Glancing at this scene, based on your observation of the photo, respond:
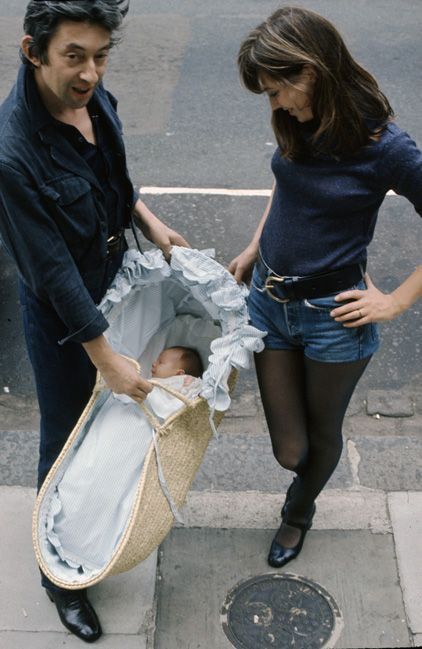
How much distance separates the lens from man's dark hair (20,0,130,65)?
237cm

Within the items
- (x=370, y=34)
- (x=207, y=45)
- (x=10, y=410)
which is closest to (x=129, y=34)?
(x=207, y=45)

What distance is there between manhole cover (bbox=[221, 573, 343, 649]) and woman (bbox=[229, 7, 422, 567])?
0.48 metres

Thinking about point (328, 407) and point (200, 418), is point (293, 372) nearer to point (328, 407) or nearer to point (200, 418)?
point (328, 407)

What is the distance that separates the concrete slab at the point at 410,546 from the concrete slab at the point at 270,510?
5cm

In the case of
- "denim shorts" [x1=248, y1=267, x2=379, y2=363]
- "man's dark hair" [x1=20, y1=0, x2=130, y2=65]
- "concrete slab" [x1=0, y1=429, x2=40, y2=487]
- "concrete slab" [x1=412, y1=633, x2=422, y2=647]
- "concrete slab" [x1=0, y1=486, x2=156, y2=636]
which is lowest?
"concrete slab" [x1=0, y1=429, x2=40, y2=487]

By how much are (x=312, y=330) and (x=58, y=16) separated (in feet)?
4.22

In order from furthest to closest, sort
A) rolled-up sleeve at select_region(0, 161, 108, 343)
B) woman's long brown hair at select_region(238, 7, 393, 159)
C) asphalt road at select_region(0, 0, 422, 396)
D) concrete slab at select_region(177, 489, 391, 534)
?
asphalt road at select_region(0, 0, 422, 396) → concrete slab at select_region(177, 489, 391, 534) → woman's long brown hair at select_region(238, 7, 393, 159) → rolled-up sleeve at select_region(0, 161, 108, 343)

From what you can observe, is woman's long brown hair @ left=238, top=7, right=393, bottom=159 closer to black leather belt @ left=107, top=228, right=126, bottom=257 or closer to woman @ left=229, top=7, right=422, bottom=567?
woman @ left=229, top=7, right=422, bottom=567

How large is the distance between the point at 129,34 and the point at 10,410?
599 centimetres

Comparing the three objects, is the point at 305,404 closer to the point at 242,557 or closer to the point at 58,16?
the point at 242,557

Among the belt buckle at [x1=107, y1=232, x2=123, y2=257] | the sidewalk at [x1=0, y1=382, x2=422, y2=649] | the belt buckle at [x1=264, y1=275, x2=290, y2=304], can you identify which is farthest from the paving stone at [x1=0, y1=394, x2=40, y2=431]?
the belt buckle at [x1=264, y1=275, x2=290, y2=304]

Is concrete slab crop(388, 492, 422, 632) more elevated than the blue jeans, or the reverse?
the blue jeans

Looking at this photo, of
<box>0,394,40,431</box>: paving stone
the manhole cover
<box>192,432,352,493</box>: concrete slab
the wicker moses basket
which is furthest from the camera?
<box>0,394,40,431</box>: paving stone

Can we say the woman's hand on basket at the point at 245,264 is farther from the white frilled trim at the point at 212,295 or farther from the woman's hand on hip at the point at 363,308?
the woman's hand on hip at the point at 363,308
